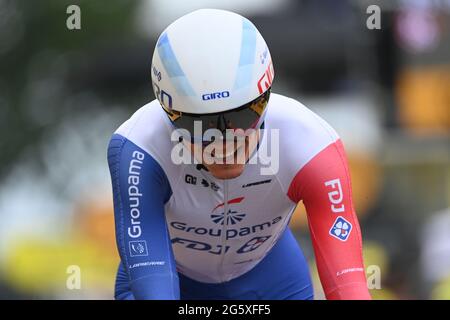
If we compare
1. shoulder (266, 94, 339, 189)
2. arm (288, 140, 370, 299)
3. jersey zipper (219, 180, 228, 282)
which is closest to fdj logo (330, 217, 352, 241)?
arm (288, 140, 370, 299)

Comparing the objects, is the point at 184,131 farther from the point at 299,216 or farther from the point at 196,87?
the point at 299,216

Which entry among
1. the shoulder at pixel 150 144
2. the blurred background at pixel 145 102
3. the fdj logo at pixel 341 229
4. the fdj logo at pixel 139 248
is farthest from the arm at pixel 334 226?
the blurred background at pixel 145 102

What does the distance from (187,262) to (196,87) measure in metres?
1.37

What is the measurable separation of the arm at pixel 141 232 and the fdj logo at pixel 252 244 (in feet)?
2.22

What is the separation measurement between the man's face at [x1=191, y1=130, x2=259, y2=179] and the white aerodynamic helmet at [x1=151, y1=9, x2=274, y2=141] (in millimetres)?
91

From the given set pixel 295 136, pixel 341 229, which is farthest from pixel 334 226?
pixel 295 136

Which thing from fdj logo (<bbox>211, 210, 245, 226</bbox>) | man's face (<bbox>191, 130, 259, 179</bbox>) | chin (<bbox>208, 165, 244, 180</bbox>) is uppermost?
man's face (<bbox>191, 130, 259, 179</bbox>)

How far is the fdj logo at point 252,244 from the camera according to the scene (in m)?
5.74

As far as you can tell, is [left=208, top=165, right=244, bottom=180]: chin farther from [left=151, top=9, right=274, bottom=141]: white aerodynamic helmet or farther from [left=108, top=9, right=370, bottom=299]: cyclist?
[left=151, top=9, right=274, bottom=141]: white aerodynamic helmet

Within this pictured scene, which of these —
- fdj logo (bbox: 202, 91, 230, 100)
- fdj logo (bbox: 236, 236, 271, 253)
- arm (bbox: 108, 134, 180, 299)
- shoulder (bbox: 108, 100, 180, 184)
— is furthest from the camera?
fdj logo (bbox: 236, 236, 271, 253)

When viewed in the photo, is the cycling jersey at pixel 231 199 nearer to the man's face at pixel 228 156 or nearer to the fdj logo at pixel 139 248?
the fdj logo at pixel 139 248

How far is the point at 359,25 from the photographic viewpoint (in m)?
17.1

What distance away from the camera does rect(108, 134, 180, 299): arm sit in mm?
5066

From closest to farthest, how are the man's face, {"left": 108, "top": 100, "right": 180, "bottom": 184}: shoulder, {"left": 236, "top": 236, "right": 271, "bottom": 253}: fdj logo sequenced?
the man's face < {"left": 108, "top": 100, "right": 180, "bottom": 184}: shoulder < {"left": 236, "top": 236, "right": 271, "bottom": 253}: fdj logo
